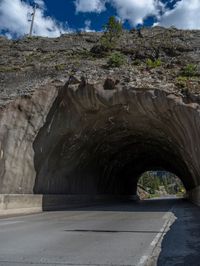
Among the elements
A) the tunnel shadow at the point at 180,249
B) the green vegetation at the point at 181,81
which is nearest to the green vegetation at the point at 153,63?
the green vegetation at the point at 181,81

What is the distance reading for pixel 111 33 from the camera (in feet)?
98.5

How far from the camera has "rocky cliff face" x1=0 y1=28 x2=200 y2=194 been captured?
20.3m

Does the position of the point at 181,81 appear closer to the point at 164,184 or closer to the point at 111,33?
the point at 111,33

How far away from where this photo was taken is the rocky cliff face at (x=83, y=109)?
799 inches

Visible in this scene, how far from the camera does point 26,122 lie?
68.0 feet

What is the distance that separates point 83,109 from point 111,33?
10.5m

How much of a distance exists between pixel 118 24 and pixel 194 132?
13017 millimetres

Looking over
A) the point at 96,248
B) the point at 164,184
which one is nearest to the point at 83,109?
the point at 96,248

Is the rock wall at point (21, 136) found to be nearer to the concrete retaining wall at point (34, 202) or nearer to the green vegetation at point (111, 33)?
the concrete retaining wall at point (34, 202)

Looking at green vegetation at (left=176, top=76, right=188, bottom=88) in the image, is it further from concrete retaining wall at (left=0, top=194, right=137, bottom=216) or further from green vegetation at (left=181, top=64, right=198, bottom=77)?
concrete retaining wall at (left=0, top=194, right=137, bottom=216)

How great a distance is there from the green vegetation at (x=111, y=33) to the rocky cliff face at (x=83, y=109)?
0.84m

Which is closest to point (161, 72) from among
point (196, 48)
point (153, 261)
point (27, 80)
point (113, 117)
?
point (113, 117)

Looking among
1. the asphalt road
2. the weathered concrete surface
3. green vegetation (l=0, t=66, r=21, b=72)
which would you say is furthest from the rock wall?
the asphalt road

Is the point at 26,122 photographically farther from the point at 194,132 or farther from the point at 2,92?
the point at 194,132
